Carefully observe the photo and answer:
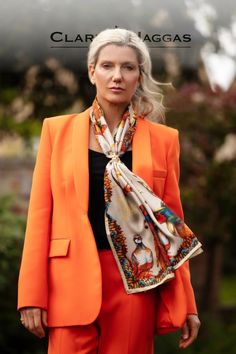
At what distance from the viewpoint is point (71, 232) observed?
148 inches

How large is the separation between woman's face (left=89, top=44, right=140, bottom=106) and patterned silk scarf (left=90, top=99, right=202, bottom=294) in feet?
0.60

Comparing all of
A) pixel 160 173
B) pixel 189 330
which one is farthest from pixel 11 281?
pixel 160 173

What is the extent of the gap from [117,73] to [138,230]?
Result: 0.67m

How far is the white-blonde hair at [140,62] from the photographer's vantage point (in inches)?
151

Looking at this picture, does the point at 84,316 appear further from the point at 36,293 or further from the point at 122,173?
the point at 122,173

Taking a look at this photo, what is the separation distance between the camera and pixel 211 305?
951cm

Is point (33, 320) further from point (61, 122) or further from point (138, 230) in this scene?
point (61, 122)

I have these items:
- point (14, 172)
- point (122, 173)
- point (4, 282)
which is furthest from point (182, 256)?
point (14, 172)

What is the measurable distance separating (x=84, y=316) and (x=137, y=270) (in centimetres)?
30

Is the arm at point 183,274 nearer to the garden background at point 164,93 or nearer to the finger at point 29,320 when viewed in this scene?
the finger at point 29,320

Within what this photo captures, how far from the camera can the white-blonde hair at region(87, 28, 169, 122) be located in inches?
151

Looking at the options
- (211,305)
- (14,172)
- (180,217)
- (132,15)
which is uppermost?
(132,15)

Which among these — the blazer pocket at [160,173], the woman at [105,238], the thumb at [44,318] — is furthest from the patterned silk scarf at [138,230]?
the thumb at [44,318]

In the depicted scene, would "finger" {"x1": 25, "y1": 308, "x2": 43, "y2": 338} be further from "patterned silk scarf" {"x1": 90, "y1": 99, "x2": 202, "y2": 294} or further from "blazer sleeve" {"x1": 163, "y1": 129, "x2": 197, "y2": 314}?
"blazer sleeve" {"x1": 163, "y1": 129, "x2": 197, "y2": 314}
